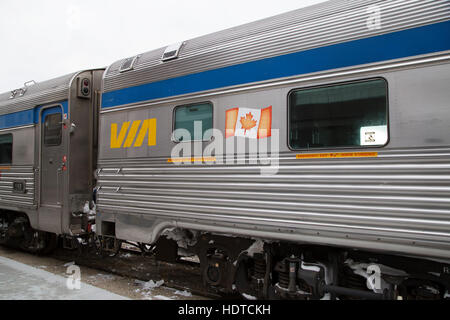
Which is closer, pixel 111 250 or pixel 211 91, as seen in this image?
pixel 211 91

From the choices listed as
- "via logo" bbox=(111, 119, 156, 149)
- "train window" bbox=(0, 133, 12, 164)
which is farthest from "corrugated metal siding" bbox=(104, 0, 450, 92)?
"train window" bbox=(0, 133, 12, 164)

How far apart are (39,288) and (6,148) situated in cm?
407

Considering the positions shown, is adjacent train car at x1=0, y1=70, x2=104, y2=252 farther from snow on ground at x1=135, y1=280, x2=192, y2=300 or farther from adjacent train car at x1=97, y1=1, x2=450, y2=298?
snow on ground at x1=135, y1=280, x2=192, y2=300

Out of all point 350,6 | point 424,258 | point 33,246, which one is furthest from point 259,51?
point 33,246

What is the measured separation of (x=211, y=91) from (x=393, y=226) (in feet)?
8.34

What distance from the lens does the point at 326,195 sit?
3.61 m

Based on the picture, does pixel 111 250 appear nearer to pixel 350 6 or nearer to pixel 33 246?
pixel 33 246

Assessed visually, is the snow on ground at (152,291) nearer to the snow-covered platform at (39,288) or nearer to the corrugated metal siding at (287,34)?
the snow-covered platform at (39,288)

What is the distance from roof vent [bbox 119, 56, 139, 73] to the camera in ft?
18.5

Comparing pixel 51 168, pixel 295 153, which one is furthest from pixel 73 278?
pixel 295 153

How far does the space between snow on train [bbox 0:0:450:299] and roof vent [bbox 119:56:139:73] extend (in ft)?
0.08

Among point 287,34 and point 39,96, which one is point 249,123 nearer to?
point 287,34

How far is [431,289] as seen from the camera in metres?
3.47

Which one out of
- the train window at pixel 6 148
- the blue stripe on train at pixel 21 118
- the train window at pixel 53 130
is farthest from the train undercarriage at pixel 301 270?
the train window at pixel 6 148
